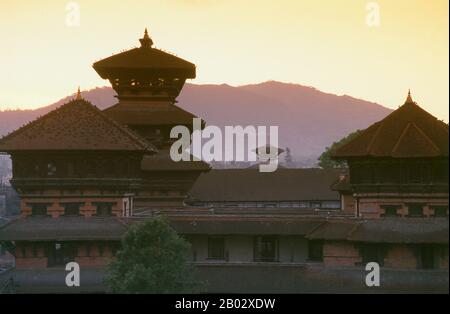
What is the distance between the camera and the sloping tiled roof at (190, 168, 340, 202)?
6919cm

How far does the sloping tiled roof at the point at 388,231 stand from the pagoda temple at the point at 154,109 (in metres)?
12.4

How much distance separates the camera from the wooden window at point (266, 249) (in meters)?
42.9

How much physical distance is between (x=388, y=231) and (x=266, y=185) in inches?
1257

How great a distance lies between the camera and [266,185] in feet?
232

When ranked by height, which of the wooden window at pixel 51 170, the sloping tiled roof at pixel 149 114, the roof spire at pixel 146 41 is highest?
the roof spire at pixel 146 41

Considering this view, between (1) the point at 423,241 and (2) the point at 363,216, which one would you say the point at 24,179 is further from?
(1) the point at 423,241

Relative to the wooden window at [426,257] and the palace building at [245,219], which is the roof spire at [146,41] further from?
the wooden window at [426,257]

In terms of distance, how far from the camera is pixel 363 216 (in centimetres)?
4128

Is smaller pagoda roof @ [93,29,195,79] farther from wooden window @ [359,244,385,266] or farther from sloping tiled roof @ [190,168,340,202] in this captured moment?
wooden window @ [359,244,385,266]

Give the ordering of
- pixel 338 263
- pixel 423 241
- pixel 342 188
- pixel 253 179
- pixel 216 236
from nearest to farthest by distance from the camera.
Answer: pixel 423 241
pixel 338 263
pixel 216 236
pixel 342 188
pixel 253 179

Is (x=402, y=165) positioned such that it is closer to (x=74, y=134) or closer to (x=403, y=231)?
(x=403, y=231)

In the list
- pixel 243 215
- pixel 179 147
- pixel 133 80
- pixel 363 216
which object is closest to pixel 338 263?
pixel 363 216

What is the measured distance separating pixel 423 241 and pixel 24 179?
22245mm

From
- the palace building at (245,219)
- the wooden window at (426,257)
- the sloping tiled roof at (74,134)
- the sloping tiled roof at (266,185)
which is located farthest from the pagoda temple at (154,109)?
the wooden window at (426,257)
